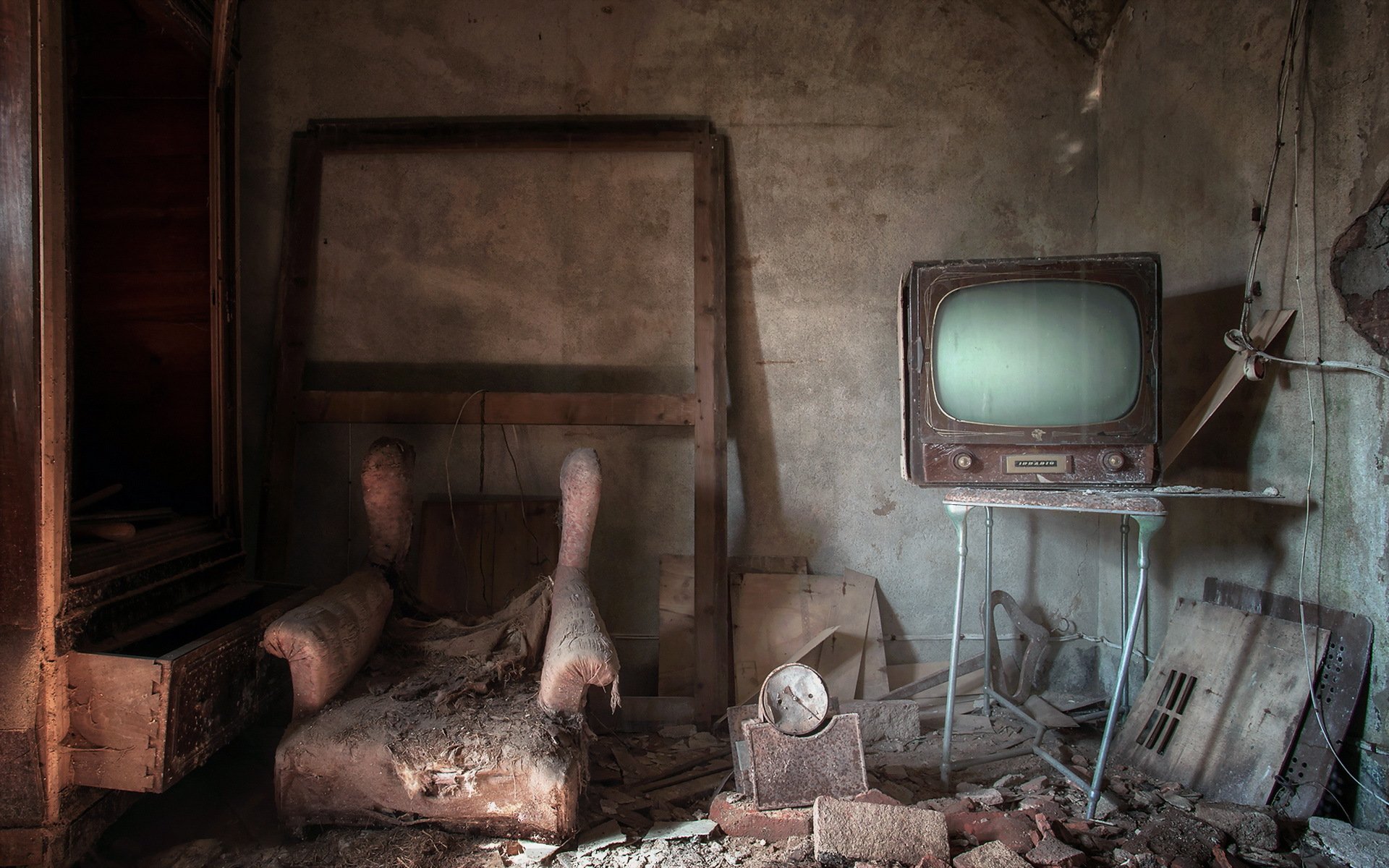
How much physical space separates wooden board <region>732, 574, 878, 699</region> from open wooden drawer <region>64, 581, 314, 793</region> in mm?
1571

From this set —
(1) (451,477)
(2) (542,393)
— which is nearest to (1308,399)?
(2) (542,393)

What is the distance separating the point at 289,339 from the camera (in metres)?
2.75

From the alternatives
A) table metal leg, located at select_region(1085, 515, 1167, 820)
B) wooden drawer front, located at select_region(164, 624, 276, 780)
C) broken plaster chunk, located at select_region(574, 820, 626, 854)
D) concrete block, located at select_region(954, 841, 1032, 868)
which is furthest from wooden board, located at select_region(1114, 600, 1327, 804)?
wooden drawer front, located at select_region(164, 624, 276, 780)

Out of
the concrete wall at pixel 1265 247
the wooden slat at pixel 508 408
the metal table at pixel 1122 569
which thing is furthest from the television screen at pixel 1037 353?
the wooden slat at pixel 508 408

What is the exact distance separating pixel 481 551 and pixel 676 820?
1.18 m

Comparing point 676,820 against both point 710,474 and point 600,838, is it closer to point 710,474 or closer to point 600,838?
point 600,838

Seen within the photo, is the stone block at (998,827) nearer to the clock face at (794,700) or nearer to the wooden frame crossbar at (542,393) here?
the clock face at (794,700)

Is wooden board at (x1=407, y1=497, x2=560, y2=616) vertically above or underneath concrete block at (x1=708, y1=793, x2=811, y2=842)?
above

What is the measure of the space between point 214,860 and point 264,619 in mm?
580

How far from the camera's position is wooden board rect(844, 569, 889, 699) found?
2742 millimetres

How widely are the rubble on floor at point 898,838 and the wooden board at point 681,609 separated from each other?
57 centimetres

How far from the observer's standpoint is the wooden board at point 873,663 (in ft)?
9.00

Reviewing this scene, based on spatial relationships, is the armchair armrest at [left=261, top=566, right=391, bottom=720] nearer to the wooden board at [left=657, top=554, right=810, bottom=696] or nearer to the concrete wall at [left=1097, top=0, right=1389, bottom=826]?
the wooden board at [left=657, top=554, right=810, bottom=696]

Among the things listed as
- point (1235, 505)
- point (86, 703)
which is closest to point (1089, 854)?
point (1235, 505)
